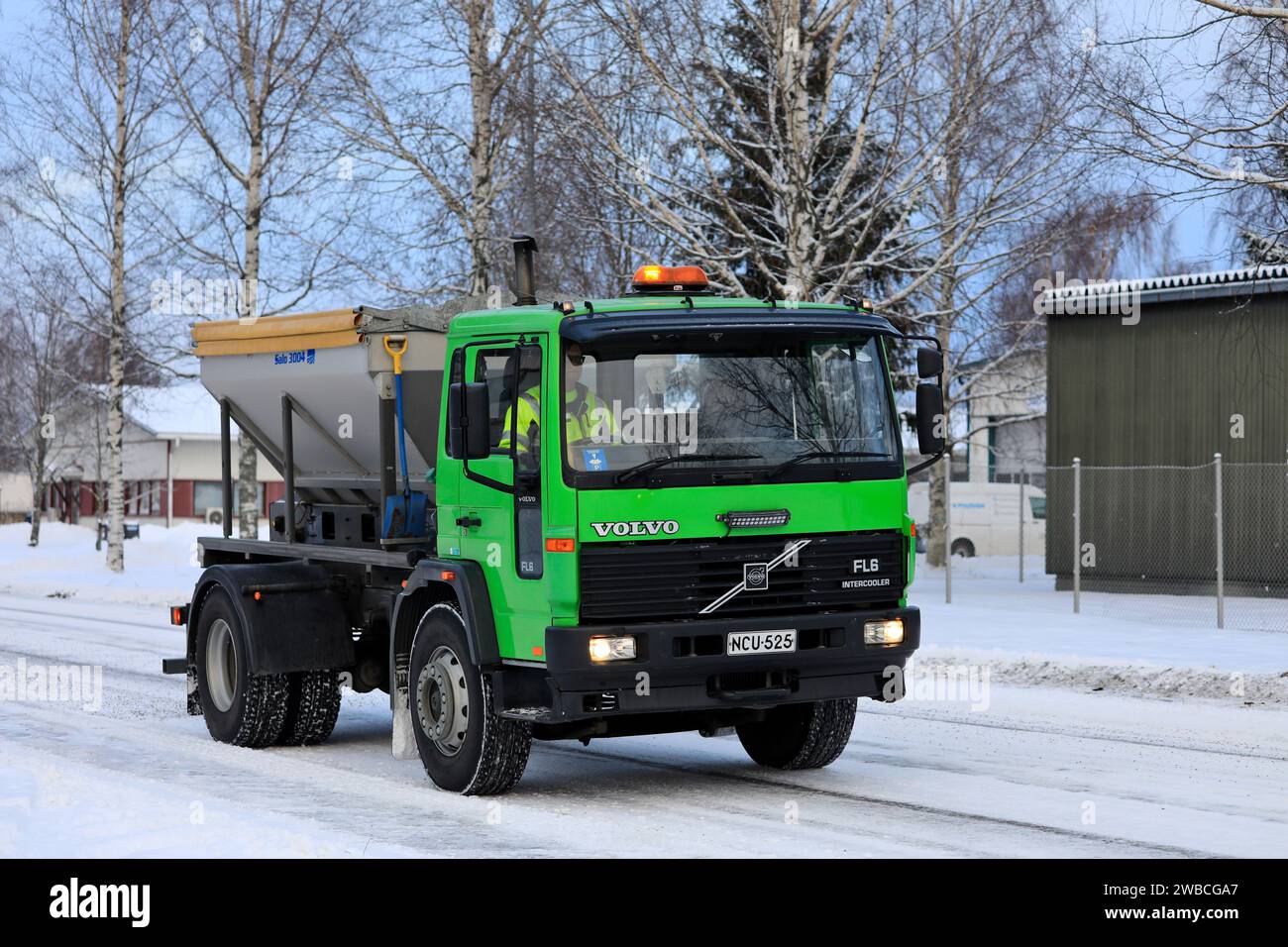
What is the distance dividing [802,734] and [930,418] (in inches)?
91.2

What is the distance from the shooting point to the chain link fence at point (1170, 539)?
23453 mm

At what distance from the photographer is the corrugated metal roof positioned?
23312 millimetres

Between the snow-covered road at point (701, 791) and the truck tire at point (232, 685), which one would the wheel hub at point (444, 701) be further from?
the truck tire at point (232, 685)

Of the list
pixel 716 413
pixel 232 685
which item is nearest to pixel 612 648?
pixel 716 413

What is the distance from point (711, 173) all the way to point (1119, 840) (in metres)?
14.6

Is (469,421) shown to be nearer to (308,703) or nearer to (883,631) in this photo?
(883,631)

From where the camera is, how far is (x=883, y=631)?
9.65m

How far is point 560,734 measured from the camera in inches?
387

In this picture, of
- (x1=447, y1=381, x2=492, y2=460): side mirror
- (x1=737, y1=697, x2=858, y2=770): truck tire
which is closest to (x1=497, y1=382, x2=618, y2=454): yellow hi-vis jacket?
(x1=447, y1=381, x2=492, y2=460): side mirror

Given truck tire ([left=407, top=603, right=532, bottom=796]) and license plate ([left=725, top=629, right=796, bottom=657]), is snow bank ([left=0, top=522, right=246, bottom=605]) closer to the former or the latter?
truck tire ([left=407, top=603, right=532, bottom=796])
